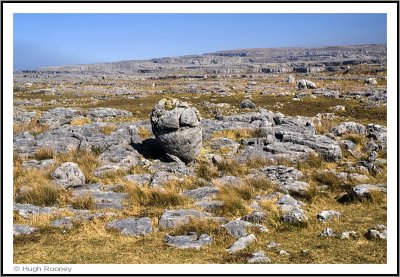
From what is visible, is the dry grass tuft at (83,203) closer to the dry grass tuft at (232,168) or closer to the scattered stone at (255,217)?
the scattered stone at (255,217)

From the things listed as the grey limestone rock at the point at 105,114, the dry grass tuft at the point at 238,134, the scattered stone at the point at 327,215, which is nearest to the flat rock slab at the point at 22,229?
the scattered stone at the point at 327,215

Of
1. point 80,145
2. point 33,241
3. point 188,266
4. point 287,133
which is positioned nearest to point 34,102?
point 80,145

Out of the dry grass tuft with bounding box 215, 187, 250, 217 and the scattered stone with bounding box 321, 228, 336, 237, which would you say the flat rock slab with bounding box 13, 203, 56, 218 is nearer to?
the dry grass tuft with bounding box 215, 187, 250, 217

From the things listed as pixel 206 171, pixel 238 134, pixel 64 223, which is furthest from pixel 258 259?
pixel 238 134

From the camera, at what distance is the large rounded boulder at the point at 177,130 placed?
1692 cm

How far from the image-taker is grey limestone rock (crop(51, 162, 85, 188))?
46.4ft

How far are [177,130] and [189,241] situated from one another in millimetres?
7810

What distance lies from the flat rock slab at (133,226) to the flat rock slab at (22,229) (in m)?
1.93

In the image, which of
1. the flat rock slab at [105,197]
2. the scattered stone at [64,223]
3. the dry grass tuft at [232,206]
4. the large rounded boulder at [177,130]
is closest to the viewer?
the scattered stone at [64,223]

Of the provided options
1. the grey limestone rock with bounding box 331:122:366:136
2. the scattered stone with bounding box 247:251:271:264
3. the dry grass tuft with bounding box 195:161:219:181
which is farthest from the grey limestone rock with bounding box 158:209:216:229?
the grey limestone rock with bounding box 331:122:366:136

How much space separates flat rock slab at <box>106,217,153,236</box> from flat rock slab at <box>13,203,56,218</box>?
237 cm

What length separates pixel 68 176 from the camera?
14.4m

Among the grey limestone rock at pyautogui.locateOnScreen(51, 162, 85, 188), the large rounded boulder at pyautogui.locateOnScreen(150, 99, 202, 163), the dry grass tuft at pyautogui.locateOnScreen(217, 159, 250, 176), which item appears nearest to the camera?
the grey limestone rock at pyautogui.locateOnScreen(51, 162, 85, 188)

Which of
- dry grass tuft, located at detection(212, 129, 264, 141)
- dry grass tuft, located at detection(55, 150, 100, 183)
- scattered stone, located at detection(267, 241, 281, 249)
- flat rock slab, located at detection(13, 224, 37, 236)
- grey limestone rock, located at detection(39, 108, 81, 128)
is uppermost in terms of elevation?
grey limestone rock, located at detection(39, 108, 81, 128)
